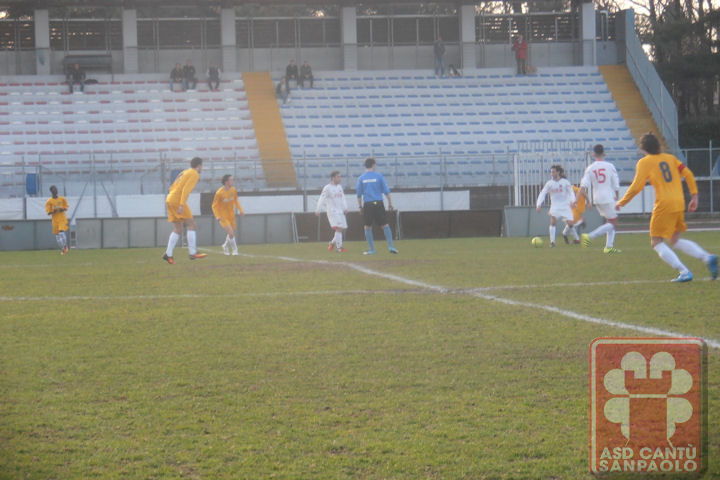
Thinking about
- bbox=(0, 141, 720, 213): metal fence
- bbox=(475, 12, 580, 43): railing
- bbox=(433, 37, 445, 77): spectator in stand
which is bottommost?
bbox=(0, 141, 720, 213): metal fence

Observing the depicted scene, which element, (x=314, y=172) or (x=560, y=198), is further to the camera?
(x=314, y=172)

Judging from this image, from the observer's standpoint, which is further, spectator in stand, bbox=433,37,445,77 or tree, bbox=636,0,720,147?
tree, bbox=636,0,720,147

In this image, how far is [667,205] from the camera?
11.1 metres

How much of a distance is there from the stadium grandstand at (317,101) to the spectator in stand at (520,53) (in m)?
0.66

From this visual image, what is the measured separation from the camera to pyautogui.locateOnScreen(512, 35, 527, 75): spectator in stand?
45.0 m

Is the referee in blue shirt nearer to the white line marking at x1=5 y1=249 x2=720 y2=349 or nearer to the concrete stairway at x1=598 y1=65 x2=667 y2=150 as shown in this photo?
the white line marking at x1=5 y1=249 x2=720 y2=349

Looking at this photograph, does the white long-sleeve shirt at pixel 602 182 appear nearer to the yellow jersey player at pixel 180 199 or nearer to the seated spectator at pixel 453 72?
the yellow jersey player at pixel 180 199

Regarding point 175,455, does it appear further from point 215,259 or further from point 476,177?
point 476,177

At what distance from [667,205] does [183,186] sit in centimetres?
952

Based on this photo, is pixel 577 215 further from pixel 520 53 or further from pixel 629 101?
pixel 520 53

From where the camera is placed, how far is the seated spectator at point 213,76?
141 ft

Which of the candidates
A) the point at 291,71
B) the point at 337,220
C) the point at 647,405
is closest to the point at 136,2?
the point at 291,71

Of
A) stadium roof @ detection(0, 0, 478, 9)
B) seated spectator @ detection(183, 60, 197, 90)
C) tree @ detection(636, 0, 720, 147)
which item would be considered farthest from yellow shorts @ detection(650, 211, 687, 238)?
tree @ detection(636, 0, 720, 147)

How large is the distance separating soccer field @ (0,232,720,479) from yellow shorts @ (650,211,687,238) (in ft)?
2.31
